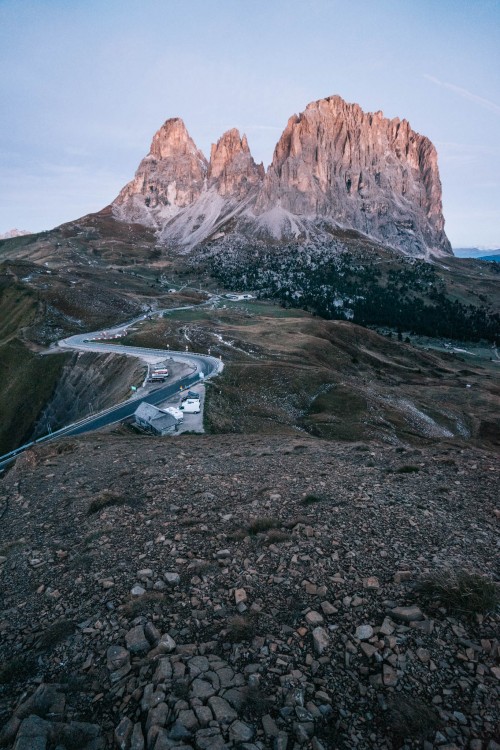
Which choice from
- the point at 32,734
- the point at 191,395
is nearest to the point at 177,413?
the point at 191,395

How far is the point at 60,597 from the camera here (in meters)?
10.3

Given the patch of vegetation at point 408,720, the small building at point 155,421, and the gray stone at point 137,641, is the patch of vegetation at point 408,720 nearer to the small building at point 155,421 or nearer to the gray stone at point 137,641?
the gray stone at point 137,641

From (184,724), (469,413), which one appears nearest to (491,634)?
(184,724)

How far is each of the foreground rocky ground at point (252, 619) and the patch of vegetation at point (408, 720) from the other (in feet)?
0.07

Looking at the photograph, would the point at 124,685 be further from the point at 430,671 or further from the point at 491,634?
the point at 491,634

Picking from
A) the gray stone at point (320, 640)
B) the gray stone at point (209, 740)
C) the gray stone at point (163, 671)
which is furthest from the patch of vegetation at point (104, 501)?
the gray stone at point (209, 740)

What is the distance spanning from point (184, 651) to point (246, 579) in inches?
104

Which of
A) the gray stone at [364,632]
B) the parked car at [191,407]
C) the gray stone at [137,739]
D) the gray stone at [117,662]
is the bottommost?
the parked car at [191,407]

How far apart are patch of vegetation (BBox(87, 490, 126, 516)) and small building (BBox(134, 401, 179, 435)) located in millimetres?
19911

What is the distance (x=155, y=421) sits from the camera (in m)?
37.9

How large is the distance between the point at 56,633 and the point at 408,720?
734 cm

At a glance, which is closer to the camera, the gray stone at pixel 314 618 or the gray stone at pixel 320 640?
the gray stone at pixel 320 640

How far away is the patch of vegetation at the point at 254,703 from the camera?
6.45 metres

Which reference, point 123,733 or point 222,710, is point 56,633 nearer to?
point 123,733
